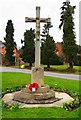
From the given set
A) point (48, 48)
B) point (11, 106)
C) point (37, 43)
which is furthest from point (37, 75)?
point (48, 48)

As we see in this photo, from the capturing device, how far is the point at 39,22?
13891 mm

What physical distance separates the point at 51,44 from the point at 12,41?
12354mm

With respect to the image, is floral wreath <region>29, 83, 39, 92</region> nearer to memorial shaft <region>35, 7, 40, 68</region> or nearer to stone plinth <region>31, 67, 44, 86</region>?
stone plinth <region>31, 67, 44, 86</region>

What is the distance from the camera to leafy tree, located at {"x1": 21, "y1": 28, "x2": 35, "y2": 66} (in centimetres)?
3894

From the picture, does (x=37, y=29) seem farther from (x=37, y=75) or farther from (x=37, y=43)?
(x=37, y=75)

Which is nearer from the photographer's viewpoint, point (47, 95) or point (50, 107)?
point (50, 107)

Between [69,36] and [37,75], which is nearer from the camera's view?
[37,75]

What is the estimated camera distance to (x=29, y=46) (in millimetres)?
39406

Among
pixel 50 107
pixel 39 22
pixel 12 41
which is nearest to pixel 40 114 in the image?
pixel 50 107

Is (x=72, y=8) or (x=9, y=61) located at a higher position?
(x=72, y=8)

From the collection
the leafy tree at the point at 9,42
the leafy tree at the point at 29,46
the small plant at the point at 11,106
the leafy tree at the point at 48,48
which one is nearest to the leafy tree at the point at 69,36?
the leafy tree at the point at 48,48

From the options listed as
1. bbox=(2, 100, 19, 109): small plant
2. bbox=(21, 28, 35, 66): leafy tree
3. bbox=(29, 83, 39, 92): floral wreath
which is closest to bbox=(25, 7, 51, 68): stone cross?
bbox=(29, 83, 39, 92): floral wreath

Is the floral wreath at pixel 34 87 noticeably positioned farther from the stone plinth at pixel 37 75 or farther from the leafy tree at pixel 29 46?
the leafy tree at pixel 29 46

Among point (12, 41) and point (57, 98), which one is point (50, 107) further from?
point (12, 41)
